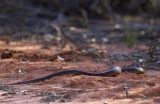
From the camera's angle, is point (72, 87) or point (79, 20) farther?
point (79, 20)

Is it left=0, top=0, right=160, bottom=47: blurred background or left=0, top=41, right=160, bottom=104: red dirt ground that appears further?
left=0, top=0, right=160, bottom=47: blurred background

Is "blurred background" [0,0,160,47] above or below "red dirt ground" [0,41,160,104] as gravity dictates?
above

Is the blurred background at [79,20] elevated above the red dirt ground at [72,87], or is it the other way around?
the blurred background at [79,20]

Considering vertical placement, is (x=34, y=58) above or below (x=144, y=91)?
above

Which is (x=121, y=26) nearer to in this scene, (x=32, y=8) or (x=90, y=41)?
(x=90, y=41)

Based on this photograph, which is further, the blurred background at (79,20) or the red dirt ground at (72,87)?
the blurred background at (79,20)

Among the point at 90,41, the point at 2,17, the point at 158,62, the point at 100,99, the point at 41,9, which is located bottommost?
the point at 100,99

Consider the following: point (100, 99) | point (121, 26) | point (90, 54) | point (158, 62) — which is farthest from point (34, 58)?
point (121, 26)

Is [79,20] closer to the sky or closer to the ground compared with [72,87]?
closer to the sky
